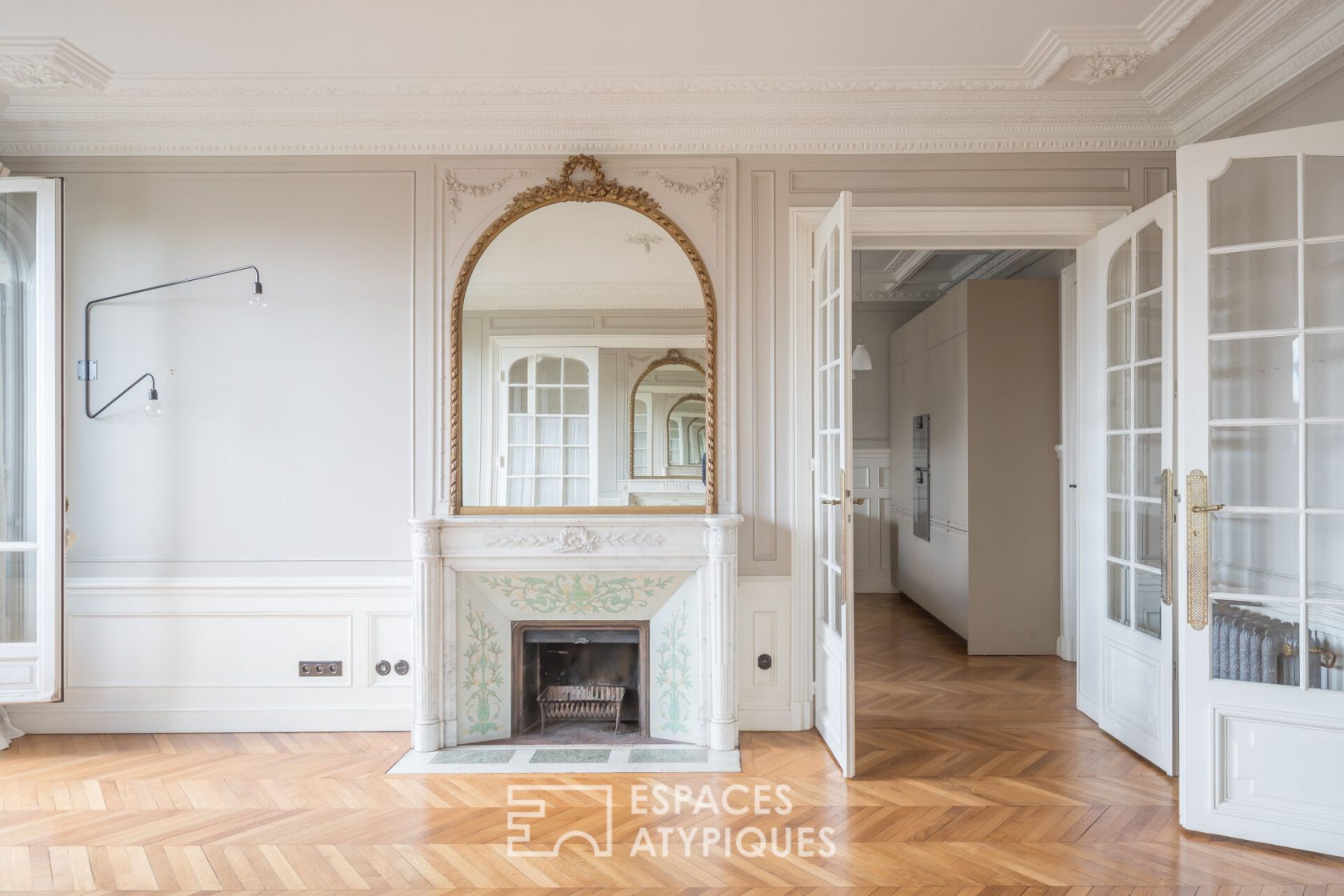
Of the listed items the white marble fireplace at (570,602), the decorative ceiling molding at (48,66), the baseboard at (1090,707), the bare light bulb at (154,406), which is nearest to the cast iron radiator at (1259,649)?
the baseboard at (1090,707)

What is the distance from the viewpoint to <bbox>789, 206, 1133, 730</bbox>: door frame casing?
3623 millimetres

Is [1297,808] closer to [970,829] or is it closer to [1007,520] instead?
[970,829]

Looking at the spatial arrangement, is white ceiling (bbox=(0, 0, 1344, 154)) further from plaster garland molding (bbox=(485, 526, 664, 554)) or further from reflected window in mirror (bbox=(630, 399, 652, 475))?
plaster garland molding (bbox=(485, 526, 664, 554))

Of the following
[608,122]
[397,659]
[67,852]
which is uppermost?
[608,122]

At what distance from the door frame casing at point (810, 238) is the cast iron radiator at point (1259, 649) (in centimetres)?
156

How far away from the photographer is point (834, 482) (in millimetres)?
3416

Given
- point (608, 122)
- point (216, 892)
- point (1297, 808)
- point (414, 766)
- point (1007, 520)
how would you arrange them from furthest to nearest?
point (1007, 520), point (608, 122), point (414, 766), point (1297, 808), point (216, 892)

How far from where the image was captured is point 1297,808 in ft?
8.41

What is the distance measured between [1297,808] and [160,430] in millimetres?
4682

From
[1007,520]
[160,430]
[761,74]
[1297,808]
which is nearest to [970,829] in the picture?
[1297,808]

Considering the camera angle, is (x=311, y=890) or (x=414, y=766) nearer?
(x=311, y=890)

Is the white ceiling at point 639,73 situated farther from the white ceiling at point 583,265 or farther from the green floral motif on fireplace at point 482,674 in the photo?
the green floral motif on fireplace at point 482,674

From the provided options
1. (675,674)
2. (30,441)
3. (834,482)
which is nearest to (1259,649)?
(834,482)

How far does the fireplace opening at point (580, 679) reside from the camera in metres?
3.62
